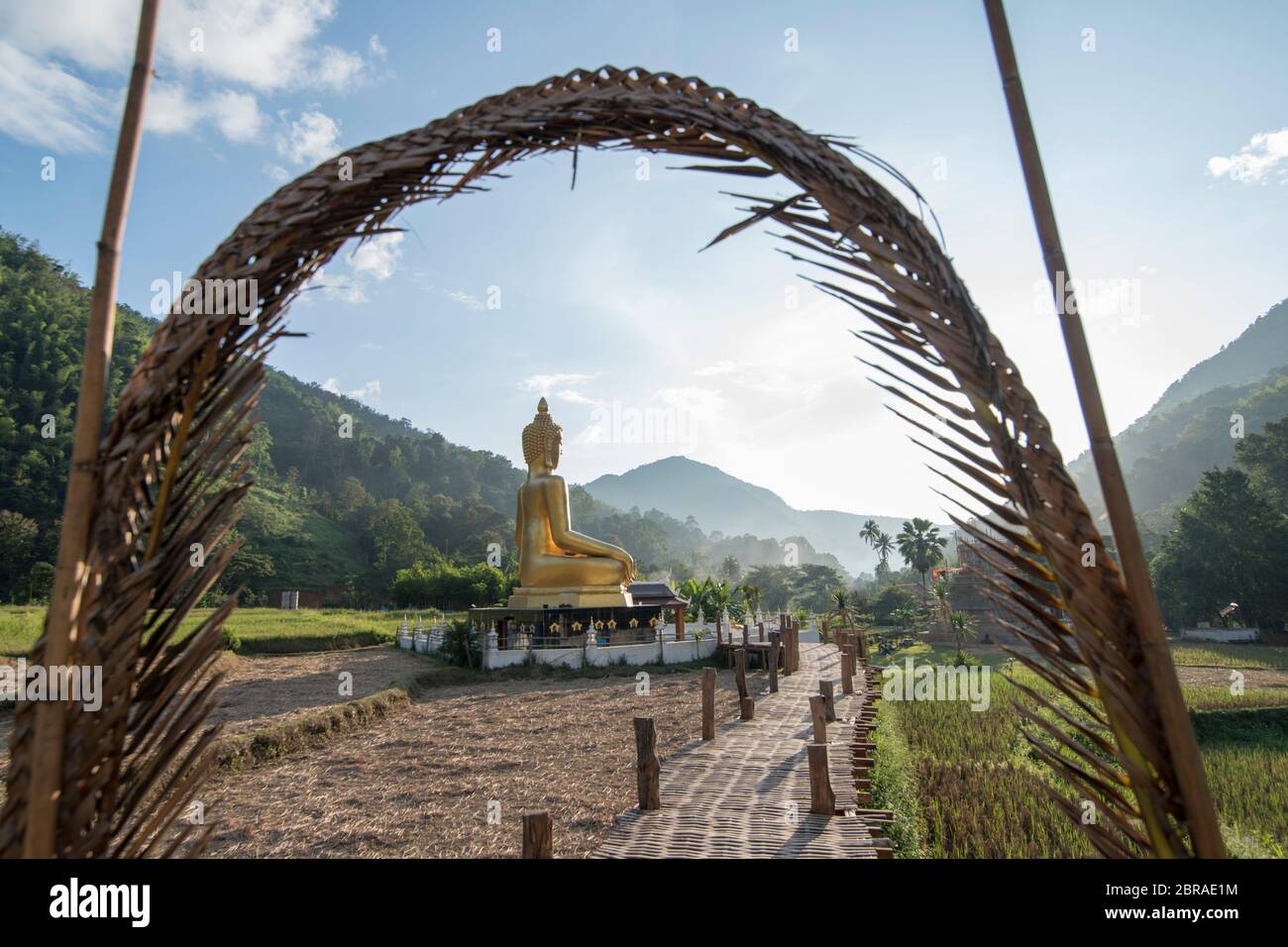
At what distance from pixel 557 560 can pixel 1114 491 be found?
56.6 feet

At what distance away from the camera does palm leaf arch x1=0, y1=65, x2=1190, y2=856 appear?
94 centimetres

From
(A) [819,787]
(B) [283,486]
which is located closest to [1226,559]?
(A) [819,787]

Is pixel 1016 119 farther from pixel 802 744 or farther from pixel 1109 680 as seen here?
pixel 802 744

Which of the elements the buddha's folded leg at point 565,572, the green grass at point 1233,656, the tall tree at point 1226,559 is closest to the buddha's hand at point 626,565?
the buddha's folded leg at point 565,572

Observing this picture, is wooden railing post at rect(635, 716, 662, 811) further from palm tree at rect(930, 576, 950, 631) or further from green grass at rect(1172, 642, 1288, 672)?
palm tree at rect(930, 576, 950, 631)

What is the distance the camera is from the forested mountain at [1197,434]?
71.7m

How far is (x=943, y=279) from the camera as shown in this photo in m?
1.03

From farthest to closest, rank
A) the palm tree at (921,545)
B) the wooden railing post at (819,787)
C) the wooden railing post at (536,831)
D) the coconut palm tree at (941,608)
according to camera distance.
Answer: the palm tree at (921,545) → the coconut palm tree at (941,608) → the wooden railing post at (819,787) → the wooden railing post at (536,831)

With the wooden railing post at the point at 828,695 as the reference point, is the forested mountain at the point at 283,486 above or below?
above

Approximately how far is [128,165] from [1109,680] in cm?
170

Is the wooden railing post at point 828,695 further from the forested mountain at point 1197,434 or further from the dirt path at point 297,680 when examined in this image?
the forested mountain at point 1197,434

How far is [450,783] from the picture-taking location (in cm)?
797

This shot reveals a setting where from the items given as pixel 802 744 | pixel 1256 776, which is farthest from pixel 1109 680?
pixel 1256 776

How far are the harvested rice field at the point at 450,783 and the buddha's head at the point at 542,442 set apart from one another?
7.50 metres
